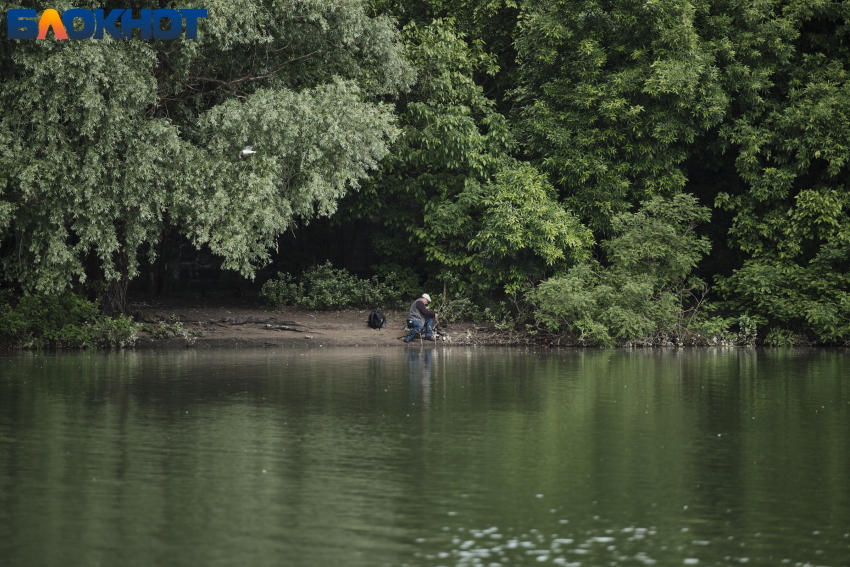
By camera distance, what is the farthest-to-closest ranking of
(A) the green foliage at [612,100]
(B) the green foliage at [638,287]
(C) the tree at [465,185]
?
(C) the tree at [465,185] < (A) the green foliage at [612,100] < (B) the green foliage at [638,287]

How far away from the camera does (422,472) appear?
353 inches

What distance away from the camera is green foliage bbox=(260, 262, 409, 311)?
107ft

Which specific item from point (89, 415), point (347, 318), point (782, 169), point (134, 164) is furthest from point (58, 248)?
point (782, 169)

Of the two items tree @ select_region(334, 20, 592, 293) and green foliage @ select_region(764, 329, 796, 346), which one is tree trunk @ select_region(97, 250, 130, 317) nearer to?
tree @ select_region(334, 20, 592, 293)

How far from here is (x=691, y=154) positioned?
34344 millimetres

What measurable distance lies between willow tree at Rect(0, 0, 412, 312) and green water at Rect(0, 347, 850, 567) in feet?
25.1

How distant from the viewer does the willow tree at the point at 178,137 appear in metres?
23.2

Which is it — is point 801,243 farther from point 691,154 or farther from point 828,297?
point 691,154

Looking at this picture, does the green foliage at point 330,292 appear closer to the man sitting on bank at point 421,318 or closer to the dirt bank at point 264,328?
the dirt bank at point 264,328

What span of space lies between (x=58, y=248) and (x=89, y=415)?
41.0 ft

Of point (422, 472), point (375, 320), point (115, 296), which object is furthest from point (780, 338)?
point (422, 472)

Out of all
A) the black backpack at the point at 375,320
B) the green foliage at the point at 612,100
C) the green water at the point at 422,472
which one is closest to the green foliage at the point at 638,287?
the green foliage at the point at 612,100

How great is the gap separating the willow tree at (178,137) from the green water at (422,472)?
764 centimetres

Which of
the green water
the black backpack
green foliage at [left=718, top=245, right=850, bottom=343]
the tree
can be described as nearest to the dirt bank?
the black backpack
